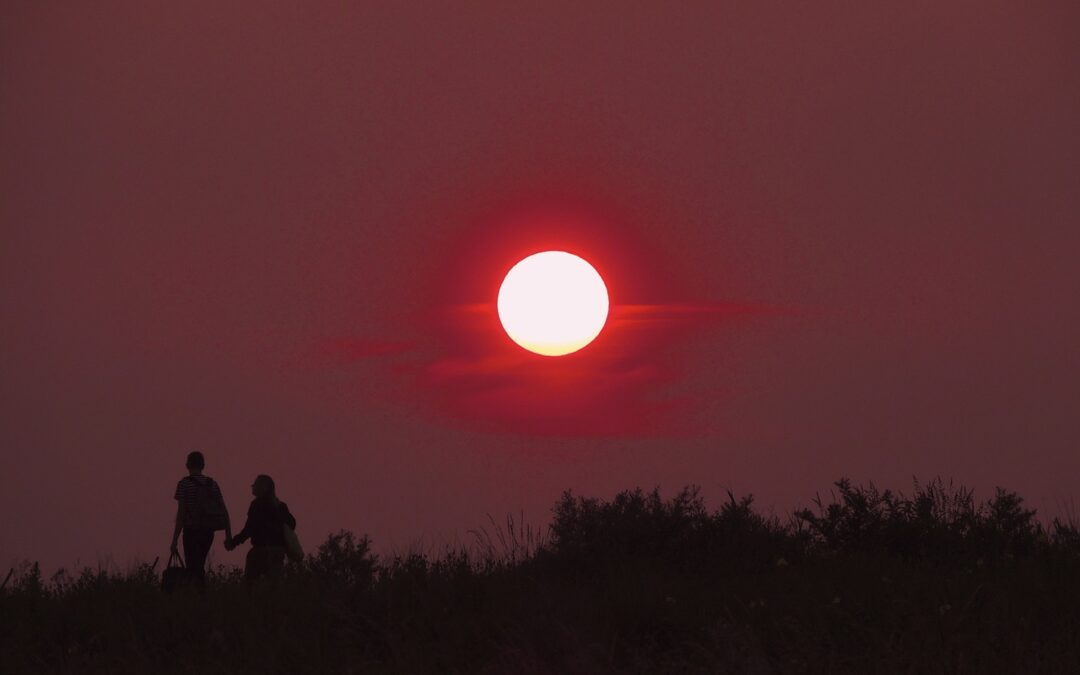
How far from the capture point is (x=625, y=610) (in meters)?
10.5

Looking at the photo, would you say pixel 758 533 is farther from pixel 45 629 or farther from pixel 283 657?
pixel 45 629

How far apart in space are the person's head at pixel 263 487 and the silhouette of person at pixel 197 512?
0.52 meters

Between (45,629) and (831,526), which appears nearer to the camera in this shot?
(45,629)

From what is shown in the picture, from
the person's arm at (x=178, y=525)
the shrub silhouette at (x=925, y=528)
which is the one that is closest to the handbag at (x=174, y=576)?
the person's arm at (x=178, y=525)

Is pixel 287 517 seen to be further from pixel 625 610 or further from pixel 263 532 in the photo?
pixel 625 610

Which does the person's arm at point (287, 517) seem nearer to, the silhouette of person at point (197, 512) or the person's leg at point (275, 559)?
the person's leg at point (275, 559)

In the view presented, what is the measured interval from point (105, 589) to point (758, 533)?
Answer: 25.3 feet

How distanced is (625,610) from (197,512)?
598cm

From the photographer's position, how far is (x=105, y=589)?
13391 mm

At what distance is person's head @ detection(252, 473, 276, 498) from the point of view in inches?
557

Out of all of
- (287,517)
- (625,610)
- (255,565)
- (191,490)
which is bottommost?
(625,610)

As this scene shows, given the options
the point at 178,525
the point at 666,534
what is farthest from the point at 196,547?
the point at 666,534

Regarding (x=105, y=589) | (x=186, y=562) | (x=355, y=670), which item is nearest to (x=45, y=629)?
(x=105, y=589)

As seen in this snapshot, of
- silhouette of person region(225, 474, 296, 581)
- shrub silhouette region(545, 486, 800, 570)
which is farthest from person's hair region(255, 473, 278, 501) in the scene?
shrub silhouette region(545, 486, 800, 570)
